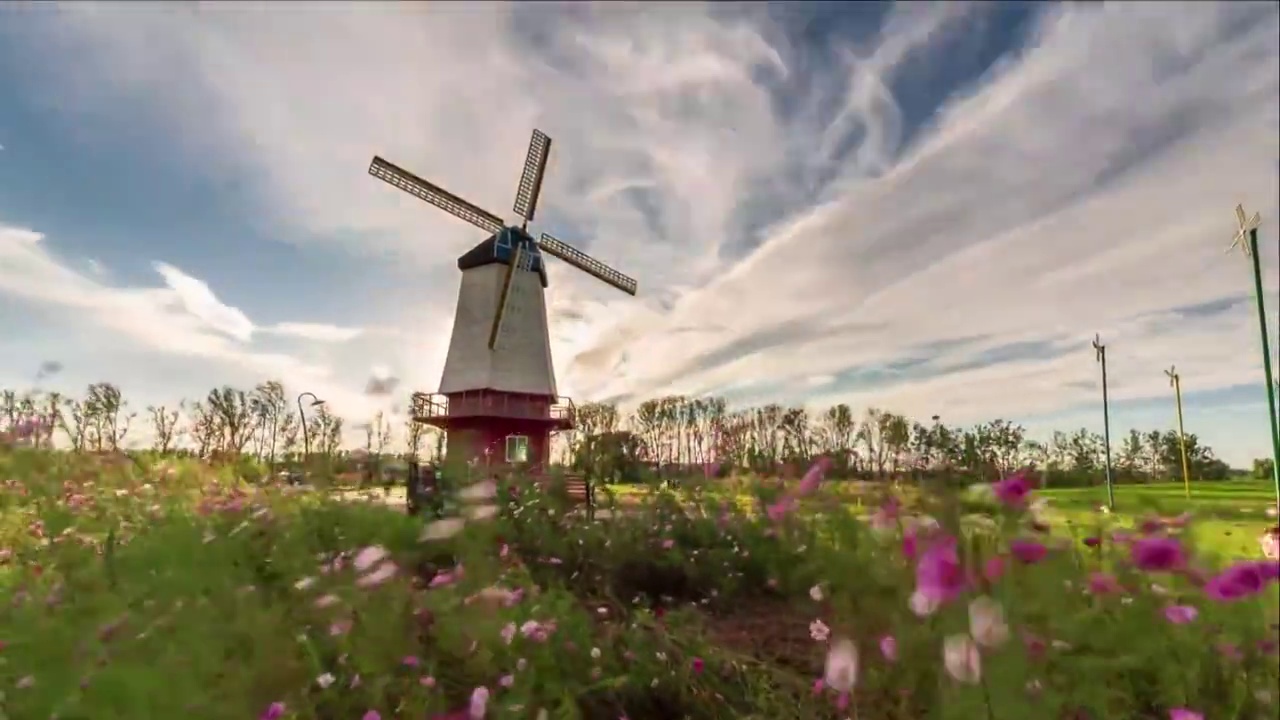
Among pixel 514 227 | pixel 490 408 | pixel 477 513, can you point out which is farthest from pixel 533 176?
pixel 477 513

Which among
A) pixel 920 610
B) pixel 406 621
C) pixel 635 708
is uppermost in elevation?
pixel 920 610

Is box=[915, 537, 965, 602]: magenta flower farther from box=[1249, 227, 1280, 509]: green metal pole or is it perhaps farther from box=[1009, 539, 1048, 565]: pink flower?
box=[1249, 227, 1280, 509]: green metal pole

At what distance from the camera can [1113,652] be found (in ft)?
5.75

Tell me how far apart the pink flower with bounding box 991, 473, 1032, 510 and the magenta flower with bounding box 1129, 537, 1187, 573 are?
0.24m

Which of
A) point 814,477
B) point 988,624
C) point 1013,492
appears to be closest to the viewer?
point 988,624

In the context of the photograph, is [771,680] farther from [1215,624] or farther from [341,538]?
[341,538]

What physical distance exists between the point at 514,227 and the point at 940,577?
18144mm

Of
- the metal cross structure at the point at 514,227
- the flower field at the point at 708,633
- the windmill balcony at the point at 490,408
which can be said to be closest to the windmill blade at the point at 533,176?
the metal cross structure at the point at 514,227

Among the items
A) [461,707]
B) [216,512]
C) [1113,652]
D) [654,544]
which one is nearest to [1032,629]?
[1113,652]

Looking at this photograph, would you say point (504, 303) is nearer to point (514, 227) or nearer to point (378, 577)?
point (514, 227)

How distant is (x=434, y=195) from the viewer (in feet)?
60.1

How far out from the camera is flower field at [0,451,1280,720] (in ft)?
4.63

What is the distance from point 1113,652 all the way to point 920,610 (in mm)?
893

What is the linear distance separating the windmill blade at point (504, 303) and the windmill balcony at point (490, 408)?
4.04 feet
